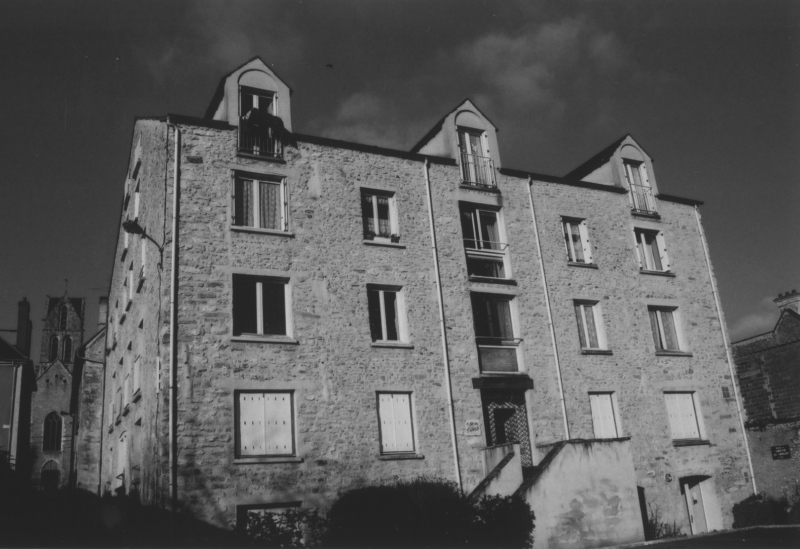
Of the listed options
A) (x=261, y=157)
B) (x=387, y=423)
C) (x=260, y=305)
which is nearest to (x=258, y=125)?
(x=261, y=157)

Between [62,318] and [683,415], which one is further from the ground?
[62,318]

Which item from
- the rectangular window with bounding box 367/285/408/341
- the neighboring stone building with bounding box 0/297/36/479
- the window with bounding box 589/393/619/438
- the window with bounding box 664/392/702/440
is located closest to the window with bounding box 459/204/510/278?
the rectangular window with bounding box 367/285/408/341

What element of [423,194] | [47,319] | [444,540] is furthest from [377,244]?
[47,319]

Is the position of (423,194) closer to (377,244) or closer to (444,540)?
(377,244)

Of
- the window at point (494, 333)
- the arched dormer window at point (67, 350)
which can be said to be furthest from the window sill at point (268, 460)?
the arched dormer window at point (67, 350)

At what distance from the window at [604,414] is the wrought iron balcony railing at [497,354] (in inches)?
111

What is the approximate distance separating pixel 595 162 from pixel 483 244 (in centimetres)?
673

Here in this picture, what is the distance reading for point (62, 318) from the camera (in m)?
73.4

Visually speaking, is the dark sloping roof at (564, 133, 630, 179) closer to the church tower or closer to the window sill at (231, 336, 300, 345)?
the window sill at (231, 336, 300, 345)

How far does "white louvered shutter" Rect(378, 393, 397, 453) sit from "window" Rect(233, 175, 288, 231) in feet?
16.9

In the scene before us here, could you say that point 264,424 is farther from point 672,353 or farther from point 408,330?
point 672,353

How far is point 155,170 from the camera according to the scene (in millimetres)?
18203

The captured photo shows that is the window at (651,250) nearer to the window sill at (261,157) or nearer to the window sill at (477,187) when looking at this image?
the window sill at (477,187)

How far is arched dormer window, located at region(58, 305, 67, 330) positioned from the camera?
7269 cm
